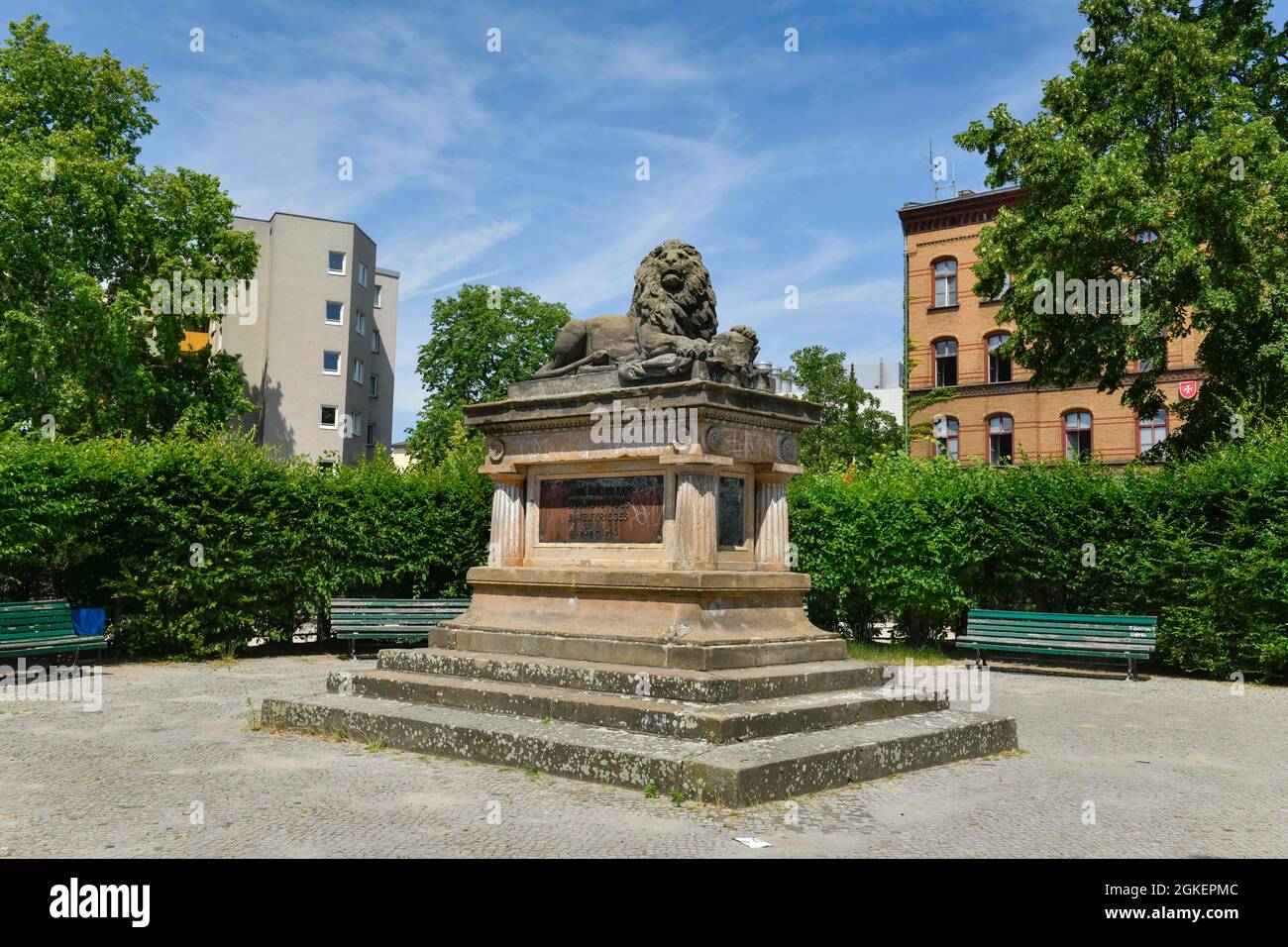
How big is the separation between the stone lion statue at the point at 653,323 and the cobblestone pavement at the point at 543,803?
4.43 meters

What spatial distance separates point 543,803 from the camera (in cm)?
683

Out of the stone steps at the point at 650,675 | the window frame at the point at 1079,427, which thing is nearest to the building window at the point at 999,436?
the window frame at the point at 1079,427

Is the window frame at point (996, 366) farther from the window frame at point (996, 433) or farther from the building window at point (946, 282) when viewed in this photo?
the building window at point (946, 282)

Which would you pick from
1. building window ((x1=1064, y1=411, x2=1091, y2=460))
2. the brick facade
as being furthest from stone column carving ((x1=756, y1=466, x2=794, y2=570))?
building window ((x1=1064, y1=411, x2=1091, y2=460))

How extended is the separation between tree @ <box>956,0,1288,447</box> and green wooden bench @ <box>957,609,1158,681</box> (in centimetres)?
641

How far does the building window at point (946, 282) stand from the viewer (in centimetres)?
4234

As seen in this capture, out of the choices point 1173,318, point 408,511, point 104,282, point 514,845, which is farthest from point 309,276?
point 514,845

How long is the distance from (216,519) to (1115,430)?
32651mm

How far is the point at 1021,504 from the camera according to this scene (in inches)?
711

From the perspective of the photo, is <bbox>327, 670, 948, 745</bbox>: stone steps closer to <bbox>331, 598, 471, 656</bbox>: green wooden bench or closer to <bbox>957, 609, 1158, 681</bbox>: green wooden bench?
<bbox>331, 598, 471, 656</bbox>: green wooden bench

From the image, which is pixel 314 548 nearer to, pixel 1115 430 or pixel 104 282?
pixel 104 282

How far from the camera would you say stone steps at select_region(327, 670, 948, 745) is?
25.8 feet

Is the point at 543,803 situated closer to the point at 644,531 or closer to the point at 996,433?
the point at 644,531

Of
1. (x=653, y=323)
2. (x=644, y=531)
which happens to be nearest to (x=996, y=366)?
(x=653, y=323)
